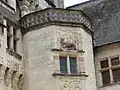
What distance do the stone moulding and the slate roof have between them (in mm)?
1988

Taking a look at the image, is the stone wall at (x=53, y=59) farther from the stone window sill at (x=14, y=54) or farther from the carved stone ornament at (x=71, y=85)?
the stone window sill at (x=14, y=54)

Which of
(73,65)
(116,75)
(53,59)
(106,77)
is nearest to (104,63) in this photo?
(106,77)

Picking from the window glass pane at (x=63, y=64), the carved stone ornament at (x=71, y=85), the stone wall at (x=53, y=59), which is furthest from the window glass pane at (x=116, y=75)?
the window glass pane at (x=63, y=64)

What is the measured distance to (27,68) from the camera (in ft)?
49.7

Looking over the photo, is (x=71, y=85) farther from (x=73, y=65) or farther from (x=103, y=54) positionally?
(x=103, y=54)

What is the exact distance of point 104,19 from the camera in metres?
18.8

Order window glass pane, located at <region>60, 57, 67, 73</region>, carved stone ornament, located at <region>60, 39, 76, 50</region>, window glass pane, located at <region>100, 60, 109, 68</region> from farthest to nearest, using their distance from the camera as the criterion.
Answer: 1. window glass pane, located at <region>100, 60, 109, 68</region>
2. carved stone ornament, located at <region>60, 39, 76, 50</region>
3. window glass pane, located at <region>60, 57, 67, 73</region>

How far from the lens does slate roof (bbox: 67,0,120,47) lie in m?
17.5

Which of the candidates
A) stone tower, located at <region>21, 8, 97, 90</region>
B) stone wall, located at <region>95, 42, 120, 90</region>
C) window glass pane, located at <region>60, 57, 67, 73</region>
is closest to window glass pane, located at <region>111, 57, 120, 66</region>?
stone wall, located at <region>95, 42, 120, 90</region>

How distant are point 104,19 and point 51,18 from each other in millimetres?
4240

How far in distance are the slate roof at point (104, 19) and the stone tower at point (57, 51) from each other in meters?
1.79

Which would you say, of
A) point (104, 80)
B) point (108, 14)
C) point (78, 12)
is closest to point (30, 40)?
point (78, 12)

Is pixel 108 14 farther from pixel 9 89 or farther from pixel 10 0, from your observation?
pixel 9 89

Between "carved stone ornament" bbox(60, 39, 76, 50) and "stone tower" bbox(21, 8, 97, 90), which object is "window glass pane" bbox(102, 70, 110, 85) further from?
"carved stone ornament" bbox(60, 39, 76, 50)
